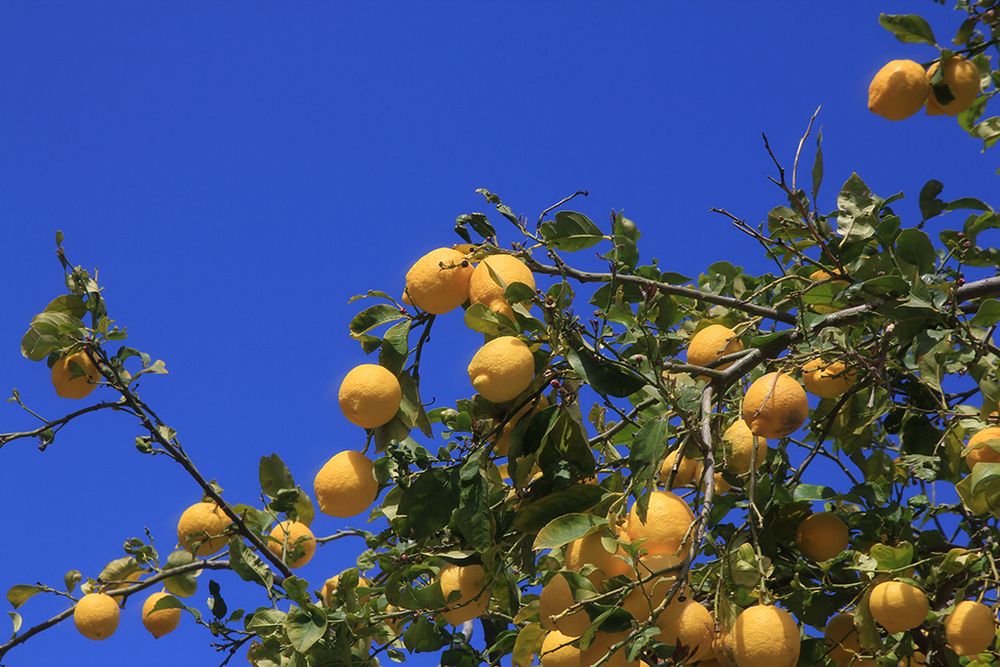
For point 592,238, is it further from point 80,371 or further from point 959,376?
point 80,371

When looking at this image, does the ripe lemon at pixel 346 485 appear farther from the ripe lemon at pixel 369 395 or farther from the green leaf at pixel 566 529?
the green leaf at pixel 566 529

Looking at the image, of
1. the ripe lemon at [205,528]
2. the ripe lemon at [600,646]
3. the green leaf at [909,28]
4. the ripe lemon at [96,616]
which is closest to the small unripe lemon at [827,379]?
the ripe lemon at [600,646]

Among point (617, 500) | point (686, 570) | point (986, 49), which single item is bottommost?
point (686, 570)

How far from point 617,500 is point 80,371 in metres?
1.68

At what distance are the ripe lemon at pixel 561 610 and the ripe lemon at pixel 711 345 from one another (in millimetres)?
697

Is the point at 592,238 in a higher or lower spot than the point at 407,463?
higher

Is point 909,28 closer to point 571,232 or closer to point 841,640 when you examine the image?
point 571,232

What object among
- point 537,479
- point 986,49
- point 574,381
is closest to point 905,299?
point 574,381

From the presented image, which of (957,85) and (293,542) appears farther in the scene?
(957,85)

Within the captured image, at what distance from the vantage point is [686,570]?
1.55 metres

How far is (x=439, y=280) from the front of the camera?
1930mm

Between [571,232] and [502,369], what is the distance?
40 centimetres

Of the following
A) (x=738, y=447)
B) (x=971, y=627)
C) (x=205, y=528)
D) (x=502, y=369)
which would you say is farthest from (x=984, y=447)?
(x=205, y=528)

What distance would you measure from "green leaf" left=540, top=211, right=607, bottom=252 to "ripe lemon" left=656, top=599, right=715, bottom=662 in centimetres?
73
